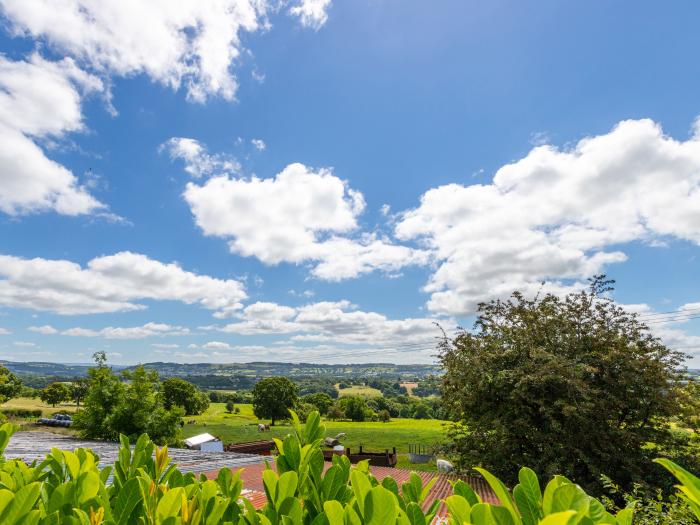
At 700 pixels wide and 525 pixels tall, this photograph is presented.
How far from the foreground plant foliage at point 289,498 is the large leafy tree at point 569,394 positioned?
13449 mm

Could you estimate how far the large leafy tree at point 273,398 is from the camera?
79.7 metres

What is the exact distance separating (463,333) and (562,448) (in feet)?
16.9

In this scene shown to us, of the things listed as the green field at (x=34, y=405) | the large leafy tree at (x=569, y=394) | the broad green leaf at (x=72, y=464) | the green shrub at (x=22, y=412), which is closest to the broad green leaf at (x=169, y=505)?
the broad green leaf at (x=72, y=464)

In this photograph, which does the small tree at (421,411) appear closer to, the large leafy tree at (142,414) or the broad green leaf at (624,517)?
the large leafy tree at (142,414)

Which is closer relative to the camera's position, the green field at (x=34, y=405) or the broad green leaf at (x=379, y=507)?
the broad green leaf at (x=379, y=507)

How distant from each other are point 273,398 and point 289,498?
274 feet

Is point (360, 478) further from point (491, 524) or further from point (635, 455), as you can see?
point (635, 455)

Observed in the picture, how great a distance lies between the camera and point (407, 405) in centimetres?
12038

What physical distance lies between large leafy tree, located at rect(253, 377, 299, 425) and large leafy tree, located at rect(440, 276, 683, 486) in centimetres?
6844

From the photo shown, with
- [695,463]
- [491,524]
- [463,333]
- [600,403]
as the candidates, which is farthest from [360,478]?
[695,463]

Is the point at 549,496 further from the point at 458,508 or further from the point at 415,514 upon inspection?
the point at 415,514

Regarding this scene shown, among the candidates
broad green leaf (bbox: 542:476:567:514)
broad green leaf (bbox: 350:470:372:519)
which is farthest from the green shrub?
broad green leaf (bbox: 542:476:567:514)

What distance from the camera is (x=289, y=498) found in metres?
1.52

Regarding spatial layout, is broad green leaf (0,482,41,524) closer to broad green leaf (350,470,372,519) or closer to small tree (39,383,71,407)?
broad green leaf (350,470,372,519)
